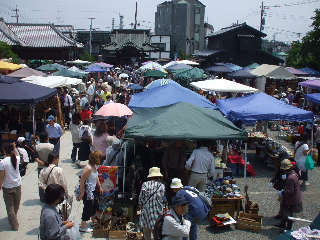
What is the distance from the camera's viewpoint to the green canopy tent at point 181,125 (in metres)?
6.58

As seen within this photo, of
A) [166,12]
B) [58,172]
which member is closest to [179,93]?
[58,172]

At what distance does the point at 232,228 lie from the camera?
669 cm

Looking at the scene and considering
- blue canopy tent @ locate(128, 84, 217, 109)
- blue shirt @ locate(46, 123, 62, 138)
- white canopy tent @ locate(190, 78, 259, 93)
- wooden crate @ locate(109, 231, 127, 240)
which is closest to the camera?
wooden crate @ locate(109, 231, 127, 240)

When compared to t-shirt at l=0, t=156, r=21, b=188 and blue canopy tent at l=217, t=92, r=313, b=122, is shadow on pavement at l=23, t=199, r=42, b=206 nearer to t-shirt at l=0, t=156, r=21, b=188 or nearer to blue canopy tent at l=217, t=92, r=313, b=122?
t-shirt at l=0, t=156, r=21, b=188

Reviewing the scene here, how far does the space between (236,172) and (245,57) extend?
3154 cm

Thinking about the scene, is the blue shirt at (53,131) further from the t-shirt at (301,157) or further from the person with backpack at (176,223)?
the t-shirt at (301,157)

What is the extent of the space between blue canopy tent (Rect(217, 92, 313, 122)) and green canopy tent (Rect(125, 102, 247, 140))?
7.49 ft

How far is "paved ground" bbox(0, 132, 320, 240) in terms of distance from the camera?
634 centimetres

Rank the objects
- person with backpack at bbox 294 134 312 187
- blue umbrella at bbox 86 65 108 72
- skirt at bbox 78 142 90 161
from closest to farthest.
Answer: person with backpack at bbox 294 134 312 187 < skirt at bbox 78 142 90 161 < blue umbrella at bbox 86 65 108 72

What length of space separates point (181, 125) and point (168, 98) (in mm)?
3317

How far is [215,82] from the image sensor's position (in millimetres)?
14312

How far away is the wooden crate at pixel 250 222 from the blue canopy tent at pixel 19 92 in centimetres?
619

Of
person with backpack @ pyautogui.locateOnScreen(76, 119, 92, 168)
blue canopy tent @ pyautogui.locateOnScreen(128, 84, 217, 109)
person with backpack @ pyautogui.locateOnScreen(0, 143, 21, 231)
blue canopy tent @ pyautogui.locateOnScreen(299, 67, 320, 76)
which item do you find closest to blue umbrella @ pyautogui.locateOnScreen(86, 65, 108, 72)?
blue canopy tent @ pyautogui.locateOnScreen(299, 67, 320, 76)

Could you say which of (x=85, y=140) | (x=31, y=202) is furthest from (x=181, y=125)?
(x=85, y=140)
